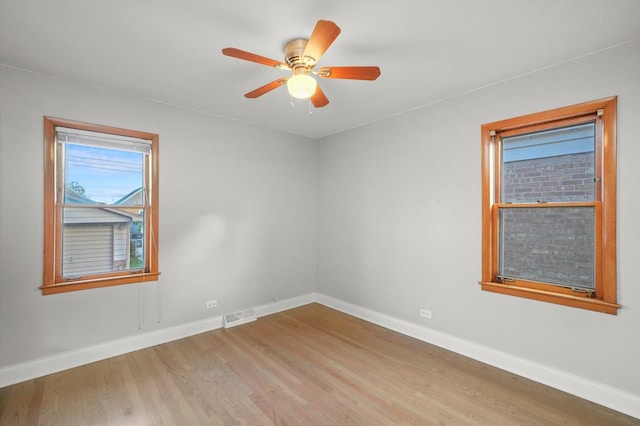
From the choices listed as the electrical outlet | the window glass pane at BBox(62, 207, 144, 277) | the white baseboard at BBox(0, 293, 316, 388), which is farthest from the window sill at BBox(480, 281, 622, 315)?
the window glass pane at BBox(62, 207, 144, 277)

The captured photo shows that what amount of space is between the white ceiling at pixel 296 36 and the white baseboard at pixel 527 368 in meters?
2.53

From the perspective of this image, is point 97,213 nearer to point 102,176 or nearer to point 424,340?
point 102,176

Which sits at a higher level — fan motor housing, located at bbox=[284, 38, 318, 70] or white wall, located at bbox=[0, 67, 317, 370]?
fan motor housing, located at bbox=[284, 38, 318, 70]

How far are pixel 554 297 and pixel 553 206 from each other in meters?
0.76

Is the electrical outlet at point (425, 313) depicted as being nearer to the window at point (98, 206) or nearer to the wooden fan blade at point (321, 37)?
the wooden fan blade at point (321, 37)

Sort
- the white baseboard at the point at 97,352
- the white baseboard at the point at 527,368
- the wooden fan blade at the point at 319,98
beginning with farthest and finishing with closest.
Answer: the white baseboard at the point at 97,352
the wooden fan blade at the point at 319,98
the white baseboard at the point at 527,368

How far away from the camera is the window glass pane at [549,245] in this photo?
2350mm

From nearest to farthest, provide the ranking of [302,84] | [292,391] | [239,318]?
[302,84], [292,391], [239,318]

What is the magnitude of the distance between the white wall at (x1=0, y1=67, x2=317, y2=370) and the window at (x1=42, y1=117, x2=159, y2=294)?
0.08 metres

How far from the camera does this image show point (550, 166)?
254 cm

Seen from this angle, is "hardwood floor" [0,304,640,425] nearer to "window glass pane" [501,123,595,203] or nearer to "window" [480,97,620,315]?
"window" [480,97,620,315]

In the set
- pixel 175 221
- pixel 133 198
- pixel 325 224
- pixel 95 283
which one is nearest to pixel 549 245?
pixel 325 224

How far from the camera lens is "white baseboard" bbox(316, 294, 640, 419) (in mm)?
2090

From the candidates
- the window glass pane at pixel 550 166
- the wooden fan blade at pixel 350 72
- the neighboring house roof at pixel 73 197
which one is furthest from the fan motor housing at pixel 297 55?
→ the neighboring house roof at pixel 73 197
